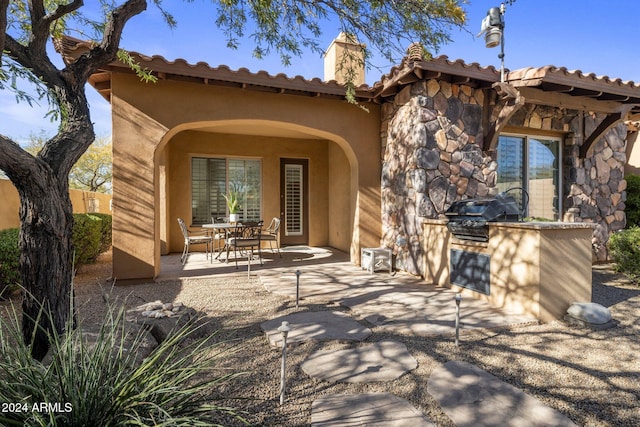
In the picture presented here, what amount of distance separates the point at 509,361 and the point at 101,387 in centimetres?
278

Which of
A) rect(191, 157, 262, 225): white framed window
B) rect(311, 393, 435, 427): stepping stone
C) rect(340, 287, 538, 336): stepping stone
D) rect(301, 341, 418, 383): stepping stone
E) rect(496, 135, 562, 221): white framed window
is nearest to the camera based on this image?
rect(311, 393, 435, 427): stepping stone

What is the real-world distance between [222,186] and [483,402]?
25.1ft

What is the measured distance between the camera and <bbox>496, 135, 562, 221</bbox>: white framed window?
6.24m

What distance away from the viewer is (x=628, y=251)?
17.1ft

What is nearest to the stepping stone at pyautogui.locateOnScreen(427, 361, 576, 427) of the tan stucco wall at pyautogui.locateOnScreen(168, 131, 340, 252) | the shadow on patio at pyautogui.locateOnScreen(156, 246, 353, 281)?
the shadow on patio at pyautogui.locateOnScreen(156, 246, 353, 281)

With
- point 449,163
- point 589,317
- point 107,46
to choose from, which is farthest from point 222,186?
point 589,317

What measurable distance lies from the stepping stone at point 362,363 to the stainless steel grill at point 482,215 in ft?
6.72

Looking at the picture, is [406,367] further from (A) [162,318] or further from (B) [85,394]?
(A) [162,318]

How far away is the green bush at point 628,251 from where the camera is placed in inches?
200

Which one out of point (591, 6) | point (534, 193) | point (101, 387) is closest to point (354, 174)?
point (534, 193)

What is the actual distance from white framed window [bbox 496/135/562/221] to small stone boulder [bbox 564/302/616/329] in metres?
3.09

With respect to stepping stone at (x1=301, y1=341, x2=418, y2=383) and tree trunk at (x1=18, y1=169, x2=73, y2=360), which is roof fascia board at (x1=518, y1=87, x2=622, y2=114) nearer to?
stepping stone at (x1=301, y1=341, x2=418, y2=383)

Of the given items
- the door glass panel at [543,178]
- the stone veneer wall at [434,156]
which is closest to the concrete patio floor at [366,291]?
the stone veneer wall at [434,156]

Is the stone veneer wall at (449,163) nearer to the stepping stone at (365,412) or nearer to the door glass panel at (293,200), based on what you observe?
the door glass panel at (293,200)
